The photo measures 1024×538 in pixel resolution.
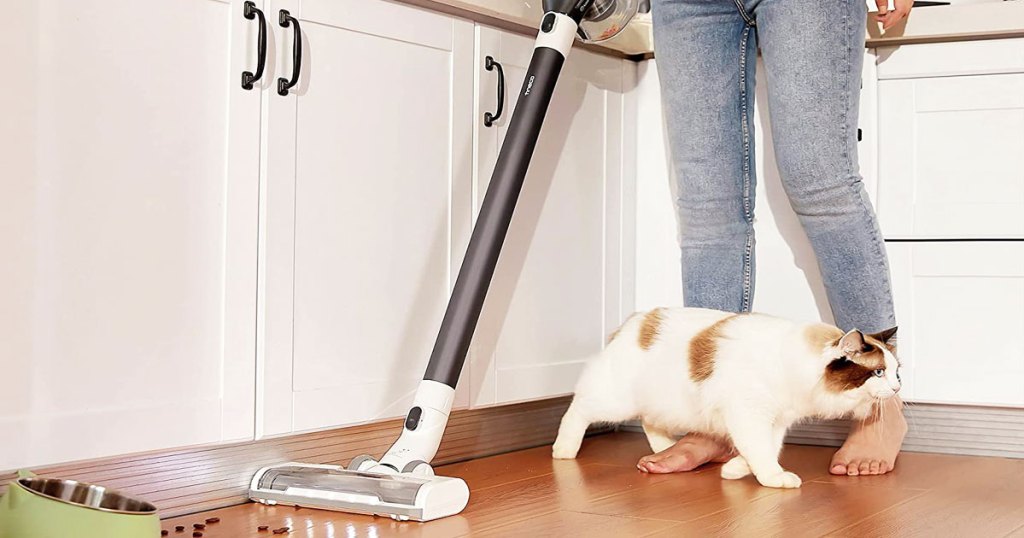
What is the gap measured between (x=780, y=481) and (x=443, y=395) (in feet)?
Answer: 1.76

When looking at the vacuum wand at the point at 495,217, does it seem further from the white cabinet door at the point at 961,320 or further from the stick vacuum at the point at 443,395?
the white cabinet door at the point at 961,320

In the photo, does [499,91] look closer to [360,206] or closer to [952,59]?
[360,206]

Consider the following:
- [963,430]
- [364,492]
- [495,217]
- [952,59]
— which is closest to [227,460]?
[364,492]

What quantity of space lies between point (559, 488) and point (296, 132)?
656 millimetres

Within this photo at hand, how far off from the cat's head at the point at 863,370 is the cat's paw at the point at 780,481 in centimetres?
15

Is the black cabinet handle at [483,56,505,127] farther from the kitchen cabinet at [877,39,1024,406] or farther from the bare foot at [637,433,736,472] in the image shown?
the kitchen cabinet at [877,39,1024,406]

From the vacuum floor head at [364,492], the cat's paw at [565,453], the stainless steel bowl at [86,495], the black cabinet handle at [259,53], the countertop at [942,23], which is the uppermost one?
the countertop at [942,23]

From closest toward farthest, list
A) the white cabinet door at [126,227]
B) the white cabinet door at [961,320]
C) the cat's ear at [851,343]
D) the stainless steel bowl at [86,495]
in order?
the stainless steel bowl at [86,495] → the white cabinet door at [126,227] → the cat's ear at [851,343] → the white cabinet door at [961,320]

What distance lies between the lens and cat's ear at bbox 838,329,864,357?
1636 mm

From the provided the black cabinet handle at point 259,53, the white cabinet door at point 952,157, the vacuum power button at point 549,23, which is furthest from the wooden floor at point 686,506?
the vacuum power button at point 549,23

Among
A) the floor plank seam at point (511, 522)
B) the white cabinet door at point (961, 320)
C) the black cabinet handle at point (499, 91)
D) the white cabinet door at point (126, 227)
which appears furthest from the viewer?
the white cabinet door at point (961, 320)

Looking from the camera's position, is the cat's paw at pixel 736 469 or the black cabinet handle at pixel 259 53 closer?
the black cabinet handle at pixel 259 53

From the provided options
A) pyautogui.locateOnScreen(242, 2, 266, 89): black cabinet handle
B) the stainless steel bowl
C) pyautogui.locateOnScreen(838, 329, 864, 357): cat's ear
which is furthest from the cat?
the stainless steel bowl

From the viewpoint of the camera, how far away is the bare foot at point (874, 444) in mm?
1866
